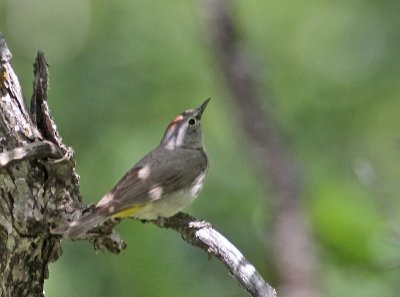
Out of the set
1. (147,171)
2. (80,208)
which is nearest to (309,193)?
(147,171)

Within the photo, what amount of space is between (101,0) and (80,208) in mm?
7851

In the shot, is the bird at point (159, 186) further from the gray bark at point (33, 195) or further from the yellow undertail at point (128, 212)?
the gray bark at point (33, 195)

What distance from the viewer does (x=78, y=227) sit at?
3.85m

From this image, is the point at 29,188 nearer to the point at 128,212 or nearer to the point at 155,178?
the point at 128,212

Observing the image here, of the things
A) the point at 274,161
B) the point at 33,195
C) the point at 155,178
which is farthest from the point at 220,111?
the point at 33,195

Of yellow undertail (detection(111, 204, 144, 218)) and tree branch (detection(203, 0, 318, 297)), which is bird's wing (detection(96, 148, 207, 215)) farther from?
tree branch (detection(203, 0, 318, 297))

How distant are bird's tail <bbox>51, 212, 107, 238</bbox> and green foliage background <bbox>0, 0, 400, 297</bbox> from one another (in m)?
2.74

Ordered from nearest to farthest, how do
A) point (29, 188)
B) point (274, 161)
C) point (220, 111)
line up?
1. point (29, 188)
2. point (274, 161)
3. point (220, 111)

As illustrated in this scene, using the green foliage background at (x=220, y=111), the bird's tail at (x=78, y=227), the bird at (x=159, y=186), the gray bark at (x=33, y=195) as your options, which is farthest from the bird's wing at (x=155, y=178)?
the green foliage background at (x=220, y=111)

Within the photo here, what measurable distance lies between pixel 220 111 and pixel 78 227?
6202 mm

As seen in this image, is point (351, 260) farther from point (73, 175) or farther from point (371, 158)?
point (371, 158)

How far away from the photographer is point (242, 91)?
512 cm

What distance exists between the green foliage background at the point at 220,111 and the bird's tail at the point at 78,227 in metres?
2.74

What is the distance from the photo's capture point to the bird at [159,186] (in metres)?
4.56
